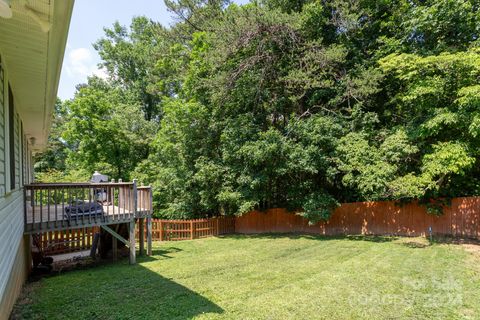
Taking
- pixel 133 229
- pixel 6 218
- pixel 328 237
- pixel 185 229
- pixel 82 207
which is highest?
pixel 6 218

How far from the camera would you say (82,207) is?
7059 mm

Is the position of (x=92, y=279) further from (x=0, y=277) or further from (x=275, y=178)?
(x=275, y=178)

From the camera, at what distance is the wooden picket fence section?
9.47 metres

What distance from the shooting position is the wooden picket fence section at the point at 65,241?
947cm

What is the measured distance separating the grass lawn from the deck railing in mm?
1250

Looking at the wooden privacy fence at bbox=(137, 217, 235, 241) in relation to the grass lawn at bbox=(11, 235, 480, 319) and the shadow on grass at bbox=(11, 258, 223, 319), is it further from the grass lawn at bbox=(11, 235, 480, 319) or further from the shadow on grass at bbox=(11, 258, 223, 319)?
the shadow on grass at bbox=(11, 258, 223, 319)

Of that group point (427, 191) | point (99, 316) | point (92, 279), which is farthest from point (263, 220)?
point (99, 316)

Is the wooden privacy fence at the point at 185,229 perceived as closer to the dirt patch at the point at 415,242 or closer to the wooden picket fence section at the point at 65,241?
the wooden picket fence section at the point at 65,241

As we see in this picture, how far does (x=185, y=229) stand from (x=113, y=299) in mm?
7408

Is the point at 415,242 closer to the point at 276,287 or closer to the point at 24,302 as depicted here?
the point at 276,287

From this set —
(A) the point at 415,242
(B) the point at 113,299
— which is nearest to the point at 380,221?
(A) the point at 415,242

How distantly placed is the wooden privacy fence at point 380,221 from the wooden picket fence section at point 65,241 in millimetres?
6641

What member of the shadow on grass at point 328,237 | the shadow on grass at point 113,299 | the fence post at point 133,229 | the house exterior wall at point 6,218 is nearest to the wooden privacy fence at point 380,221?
the shadow on grass at point 328,237

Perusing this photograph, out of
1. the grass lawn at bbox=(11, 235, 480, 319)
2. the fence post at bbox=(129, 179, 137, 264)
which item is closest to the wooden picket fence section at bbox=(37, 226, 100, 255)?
the fence post at bbox=(129, 179, 137, 264)
